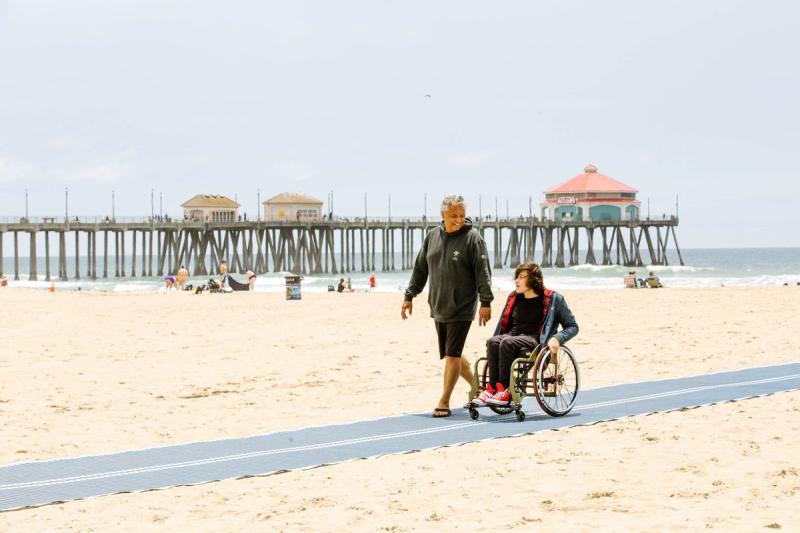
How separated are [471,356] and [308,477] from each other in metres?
7.51

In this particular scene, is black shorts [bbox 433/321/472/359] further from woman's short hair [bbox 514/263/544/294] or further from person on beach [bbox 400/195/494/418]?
woman's short hair [bbox 514/263/544/294]

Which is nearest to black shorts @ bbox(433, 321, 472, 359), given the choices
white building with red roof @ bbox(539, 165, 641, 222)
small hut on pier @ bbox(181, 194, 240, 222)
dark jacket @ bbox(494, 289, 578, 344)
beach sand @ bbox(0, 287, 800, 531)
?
dark jacket @ bbox(494, 289, 578, 344)

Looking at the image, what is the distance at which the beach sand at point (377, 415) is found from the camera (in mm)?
4977

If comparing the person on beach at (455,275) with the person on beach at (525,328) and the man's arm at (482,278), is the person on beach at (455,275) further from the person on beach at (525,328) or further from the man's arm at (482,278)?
the person on beach at (525,328)

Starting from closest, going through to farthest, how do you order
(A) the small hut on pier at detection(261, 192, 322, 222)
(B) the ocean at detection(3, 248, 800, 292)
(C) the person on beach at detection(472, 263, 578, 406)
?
(C) the person on beach at detection(472, 263, 578, 406), (B) the ocean at detection(3, 248, 800, 292), (A) the small hut on pier at detection(261, 192, 322, 222)

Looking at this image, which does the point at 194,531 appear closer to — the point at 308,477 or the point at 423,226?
the point at 308,477

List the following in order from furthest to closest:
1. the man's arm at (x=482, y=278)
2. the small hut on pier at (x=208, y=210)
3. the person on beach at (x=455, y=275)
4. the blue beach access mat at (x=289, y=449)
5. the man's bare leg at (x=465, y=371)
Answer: the small hut on pier at (x=208, y=210), the man's bare leg at (x=465, y=371), the person on beach at (x=455, y=275), the man's arm at (x=482, y=278), the blue beach access mat at (x=289, y=449)

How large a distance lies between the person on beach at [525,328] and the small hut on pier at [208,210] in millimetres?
65341

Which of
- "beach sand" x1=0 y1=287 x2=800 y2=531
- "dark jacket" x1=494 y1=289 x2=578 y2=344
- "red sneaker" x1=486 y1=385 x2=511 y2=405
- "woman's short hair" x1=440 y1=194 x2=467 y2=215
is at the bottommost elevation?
"beach sand" x1=0 y1=287 x2=800 y2=531

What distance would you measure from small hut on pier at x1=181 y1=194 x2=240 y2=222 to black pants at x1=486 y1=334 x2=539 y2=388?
65382mm

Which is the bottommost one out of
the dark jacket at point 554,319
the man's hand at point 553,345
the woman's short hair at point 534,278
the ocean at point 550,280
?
the ocean at point 550,280

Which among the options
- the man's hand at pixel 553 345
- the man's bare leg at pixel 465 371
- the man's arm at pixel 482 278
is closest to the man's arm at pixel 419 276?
the man's arm at pixel 482 278

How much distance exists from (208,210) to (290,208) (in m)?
5.91

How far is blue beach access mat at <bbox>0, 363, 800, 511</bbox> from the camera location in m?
5.75
